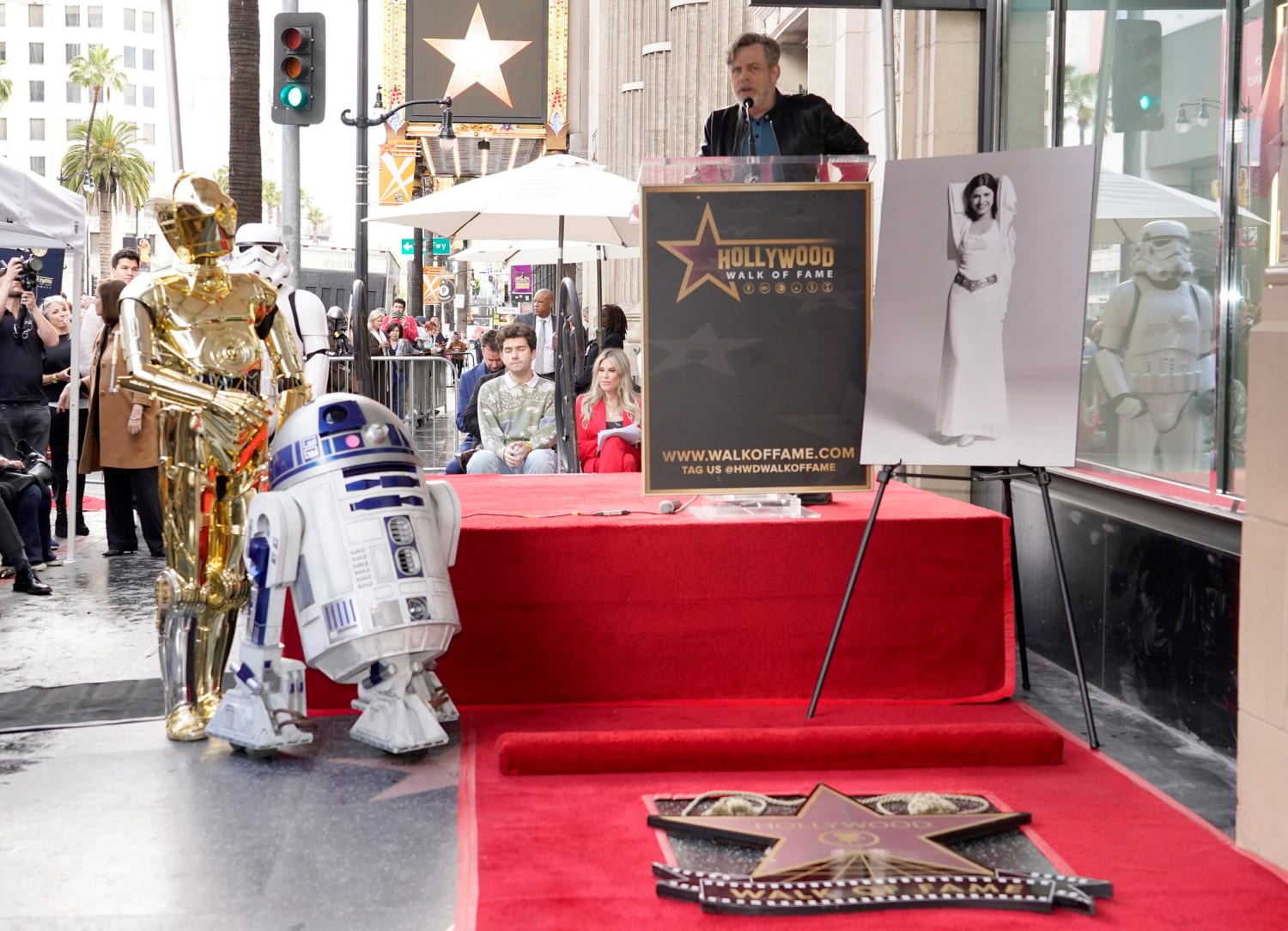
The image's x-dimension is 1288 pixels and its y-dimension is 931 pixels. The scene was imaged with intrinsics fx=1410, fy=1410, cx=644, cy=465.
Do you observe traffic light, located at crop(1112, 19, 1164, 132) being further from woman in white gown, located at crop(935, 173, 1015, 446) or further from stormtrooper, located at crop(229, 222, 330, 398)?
stormtrooper, located at crop(229, 222, 330, 398)

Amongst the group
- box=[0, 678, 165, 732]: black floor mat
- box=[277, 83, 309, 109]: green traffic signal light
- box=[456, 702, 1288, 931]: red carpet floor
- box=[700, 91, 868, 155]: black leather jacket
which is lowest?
box=[0, 678, 165, 732]: black floor mat

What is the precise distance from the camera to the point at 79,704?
5840 millimetres

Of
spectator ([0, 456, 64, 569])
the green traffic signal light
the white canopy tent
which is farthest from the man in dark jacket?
the green traffic signal light

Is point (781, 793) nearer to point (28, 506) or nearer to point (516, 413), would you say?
point (516, 413)

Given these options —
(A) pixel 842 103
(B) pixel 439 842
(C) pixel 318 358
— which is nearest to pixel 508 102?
(A) pixel 842 103

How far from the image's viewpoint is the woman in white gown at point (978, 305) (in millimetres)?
5000

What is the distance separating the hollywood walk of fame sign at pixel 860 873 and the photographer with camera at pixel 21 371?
7.22 m

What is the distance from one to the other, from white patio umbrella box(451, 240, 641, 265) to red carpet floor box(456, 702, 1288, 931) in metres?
8.75

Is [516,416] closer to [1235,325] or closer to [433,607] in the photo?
[433,607]

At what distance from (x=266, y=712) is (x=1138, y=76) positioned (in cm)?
449

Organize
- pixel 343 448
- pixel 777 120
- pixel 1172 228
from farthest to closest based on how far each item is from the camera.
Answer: pixel 777 120
pixel 1172 228
pixel 343 448

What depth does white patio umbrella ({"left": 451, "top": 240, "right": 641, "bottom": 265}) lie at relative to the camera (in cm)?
1487

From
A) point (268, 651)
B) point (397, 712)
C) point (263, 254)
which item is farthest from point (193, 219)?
point (397, 712)

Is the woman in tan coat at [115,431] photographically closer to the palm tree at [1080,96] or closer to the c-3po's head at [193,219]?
the c-3po's head at [193,219]
